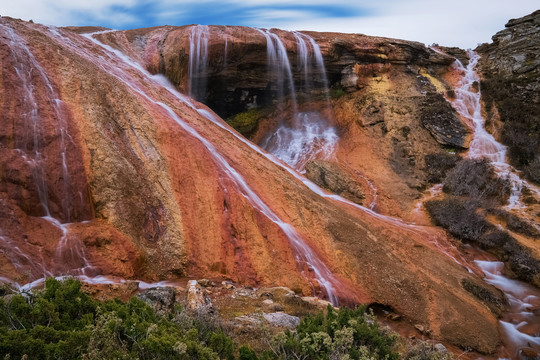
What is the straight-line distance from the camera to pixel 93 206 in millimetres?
8984

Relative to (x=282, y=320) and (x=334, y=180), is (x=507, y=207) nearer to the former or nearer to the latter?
(x=334, y=180)

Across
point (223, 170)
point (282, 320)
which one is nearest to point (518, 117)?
point (223, 170)

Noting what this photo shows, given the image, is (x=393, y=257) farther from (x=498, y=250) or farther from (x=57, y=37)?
(x=57, y=37)

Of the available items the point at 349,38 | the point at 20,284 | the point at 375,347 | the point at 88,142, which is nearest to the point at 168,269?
the point at 20,284

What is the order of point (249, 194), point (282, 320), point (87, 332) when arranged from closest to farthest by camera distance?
point (87, 332) → point (282, 320) → point (249, 194)

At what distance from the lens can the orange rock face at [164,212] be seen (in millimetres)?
8430

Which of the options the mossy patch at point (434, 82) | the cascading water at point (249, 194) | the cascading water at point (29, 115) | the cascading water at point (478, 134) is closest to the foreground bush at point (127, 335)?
the cascading water at point (249, 194)

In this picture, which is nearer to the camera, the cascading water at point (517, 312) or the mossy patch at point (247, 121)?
the cascading water at point (517, 312)

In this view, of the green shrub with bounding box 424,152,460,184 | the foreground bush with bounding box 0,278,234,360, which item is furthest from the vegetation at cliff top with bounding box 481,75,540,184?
the foreground bush with bounding box 0,278,234,360

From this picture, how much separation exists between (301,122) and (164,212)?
47.0 ft

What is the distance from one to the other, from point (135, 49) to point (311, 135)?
953 centimetres

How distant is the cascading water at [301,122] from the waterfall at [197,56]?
307 cm

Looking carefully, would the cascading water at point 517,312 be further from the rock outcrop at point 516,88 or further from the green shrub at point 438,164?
the rock outcrop at point 516,88

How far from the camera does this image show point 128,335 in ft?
14.4
